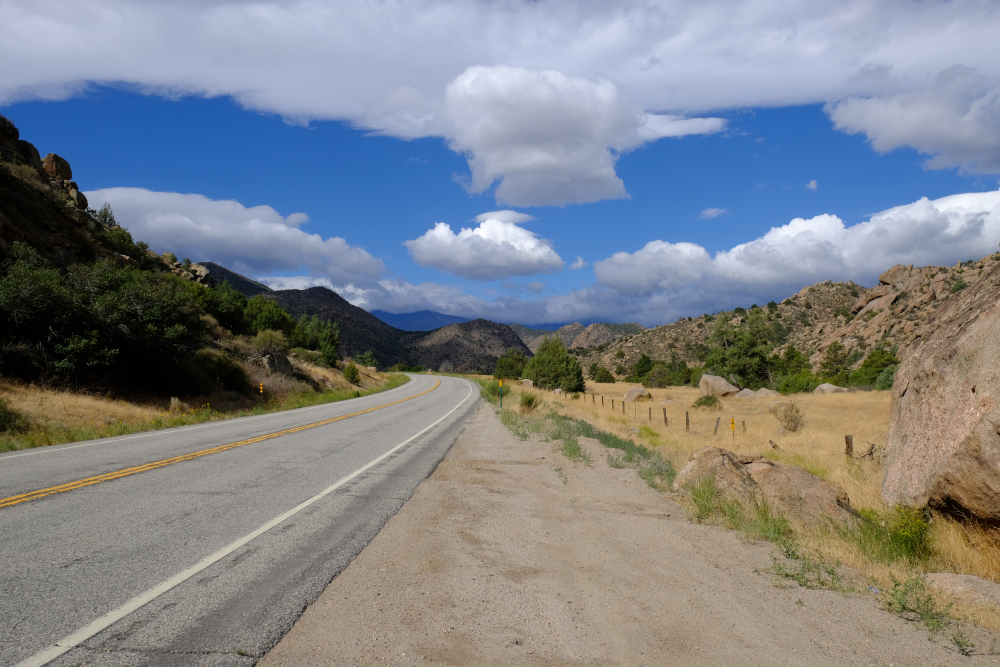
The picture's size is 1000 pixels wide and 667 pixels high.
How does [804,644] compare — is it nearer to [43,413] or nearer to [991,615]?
[991,615]

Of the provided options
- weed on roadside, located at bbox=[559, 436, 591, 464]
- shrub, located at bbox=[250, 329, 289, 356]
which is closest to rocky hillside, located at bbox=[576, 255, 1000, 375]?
weed on roadside, located at bbox=[559, 436, 591, 464]

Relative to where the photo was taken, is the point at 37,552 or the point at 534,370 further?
the point at 534,370

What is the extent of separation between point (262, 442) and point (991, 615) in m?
13.1

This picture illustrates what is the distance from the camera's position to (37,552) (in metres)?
4.97

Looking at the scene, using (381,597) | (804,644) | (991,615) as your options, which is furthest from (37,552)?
(991,615)

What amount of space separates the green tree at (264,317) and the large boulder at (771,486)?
160ft

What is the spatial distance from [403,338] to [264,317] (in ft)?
336

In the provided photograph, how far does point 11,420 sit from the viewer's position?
1462 centimetres

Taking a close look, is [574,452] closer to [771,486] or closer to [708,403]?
[771,486]

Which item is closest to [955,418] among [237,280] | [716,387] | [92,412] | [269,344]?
[92,412]

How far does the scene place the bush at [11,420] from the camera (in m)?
14.1

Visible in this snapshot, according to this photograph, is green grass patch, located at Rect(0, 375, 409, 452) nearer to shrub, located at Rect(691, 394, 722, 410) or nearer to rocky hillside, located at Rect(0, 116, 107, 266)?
rocky hillside, located at Rect(0, 116, 107, 266)

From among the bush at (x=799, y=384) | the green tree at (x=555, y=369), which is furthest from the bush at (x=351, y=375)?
the bush at (x=799, y=384)

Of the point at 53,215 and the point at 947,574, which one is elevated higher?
the point at 53,215
